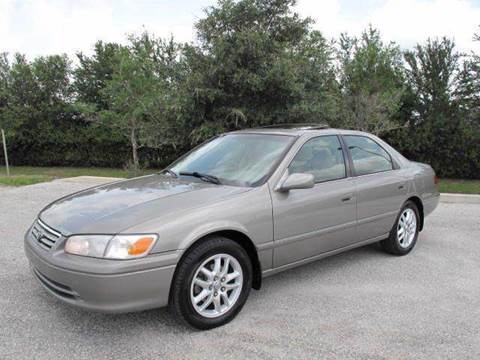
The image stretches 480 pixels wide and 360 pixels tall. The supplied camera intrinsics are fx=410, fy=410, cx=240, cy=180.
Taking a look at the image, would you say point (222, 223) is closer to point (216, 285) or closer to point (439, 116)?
A: point (216, 285)

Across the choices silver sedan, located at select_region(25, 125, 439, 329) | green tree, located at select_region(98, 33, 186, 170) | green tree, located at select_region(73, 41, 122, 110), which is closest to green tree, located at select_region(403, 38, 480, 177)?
green tree, located at select_region(98, 33, 186, 170)

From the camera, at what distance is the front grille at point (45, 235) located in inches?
117

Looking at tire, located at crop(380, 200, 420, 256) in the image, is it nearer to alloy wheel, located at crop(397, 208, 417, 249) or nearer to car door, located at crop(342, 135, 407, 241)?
alloy wheel, located at crop(397, 208, 417, 249)

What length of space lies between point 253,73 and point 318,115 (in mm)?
1846

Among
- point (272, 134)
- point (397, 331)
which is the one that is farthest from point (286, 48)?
point (397, 331)

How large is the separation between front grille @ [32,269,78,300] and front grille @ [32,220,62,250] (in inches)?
9.0

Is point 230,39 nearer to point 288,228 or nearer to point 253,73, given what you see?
point 253,73

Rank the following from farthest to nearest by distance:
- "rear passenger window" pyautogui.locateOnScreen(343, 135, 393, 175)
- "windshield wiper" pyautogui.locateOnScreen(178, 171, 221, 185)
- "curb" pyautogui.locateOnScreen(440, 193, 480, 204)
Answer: "curb" pyautogui.locateOnScreen(440, 193, 480, 204), "rear passenger window" pyautogui.locateOnScreen(343, 135, 393, 175), "windshield wiper" pyautogui.locateOnScreen(178, 171, 221, 185)

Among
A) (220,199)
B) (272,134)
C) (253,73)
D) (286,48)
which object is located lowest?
(220,199)

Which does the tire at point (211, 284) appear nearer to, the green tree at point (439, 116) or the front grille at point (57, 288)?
the front grille at point (57, 288)

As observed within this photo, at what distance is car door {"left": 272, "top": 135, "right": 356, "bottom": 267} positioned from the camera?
11.3 feet

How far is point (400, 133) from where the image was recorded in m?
12.6

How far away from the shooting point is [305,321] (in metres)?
3.15

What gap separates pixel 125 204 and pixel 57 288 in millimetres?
744
